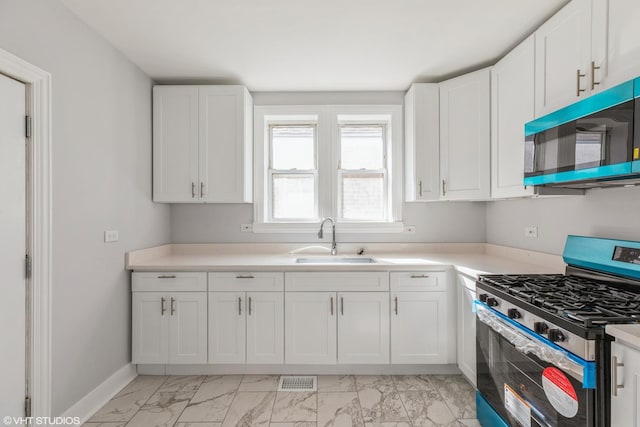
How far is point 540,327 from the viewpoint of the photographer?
1.44 metres

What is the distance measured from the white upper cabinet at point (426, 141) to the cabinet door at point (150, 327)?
2.38 meters

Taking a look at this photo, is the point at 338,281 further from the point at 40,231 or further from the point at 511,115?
the point at 40,231

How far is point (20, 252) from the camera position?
1725mm

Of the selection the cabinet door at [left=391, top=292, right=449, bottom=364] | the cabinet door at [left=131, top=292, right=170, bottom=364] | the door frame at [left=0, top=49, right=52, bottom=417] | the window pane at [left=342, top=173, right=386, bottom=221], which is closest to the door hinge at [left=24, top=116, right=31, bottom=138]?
the door frame at [left=0, top=49, right=52, bottom=417]

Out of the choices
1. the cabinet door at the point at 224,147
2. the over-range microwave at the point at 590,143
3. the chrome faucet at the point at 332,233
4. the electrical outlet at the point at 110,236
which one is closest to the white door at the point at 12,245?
the electrical outlet at the point at 110,236

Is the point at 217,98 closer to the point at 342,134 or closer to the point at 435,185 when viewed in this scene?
the point at 342,134

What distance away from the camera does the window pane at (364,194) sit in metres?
3.42

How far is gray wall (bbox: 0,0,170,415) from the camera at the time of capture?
190 centimetres

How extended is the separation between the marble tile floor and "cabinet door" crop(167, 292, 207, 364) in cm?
26

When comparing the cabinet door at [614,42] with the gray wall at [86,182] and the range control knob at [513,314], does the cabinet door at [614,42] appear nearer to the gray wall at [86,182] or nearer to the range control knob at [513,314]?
the range control knob at [513,314]

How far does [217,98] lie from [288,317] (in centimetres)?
204

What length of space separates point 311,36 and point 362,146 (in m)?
1.37

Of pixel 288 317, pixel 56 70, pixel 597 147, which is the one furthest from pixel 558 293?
pixel 56 70

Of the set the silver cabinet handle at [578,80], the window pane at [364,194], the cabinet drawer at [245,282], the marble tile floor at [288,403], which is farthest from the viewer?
the window pane at [364,194]
